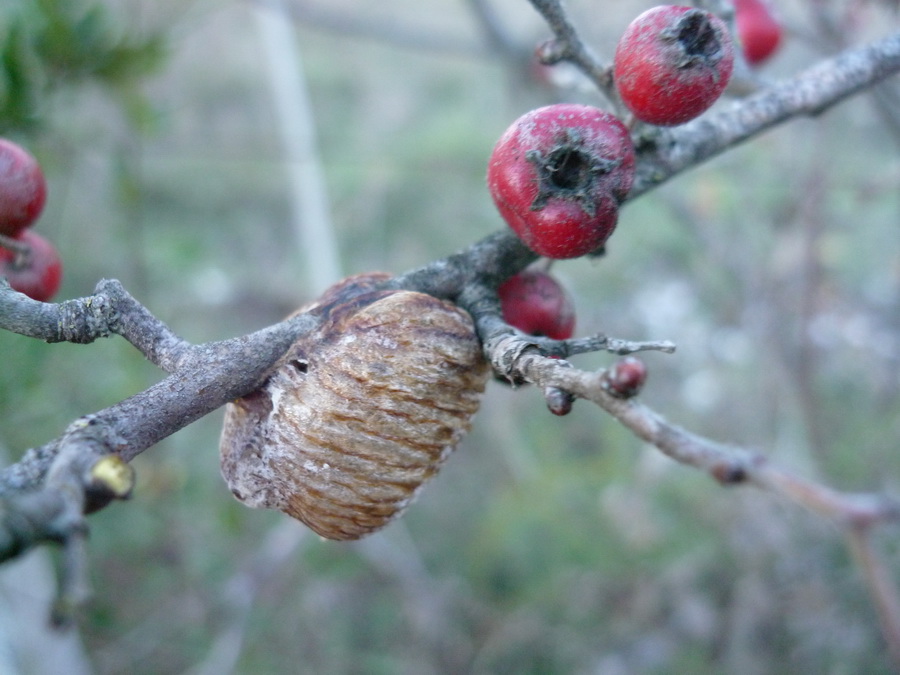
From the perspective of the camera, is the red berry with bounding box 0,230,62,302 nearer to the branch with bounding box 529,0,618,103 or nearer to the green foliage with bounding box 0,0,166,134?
the green foliage with bounding box 0,0,166,134

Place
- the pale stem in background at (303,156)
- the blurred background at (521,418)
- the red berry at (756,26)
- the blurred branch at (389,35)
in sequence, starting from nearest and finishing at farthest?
the red berry at (756,26)
the blurred background at (521,418)
the blurred branch at (389,35)
the pale stem in background at (303,156)

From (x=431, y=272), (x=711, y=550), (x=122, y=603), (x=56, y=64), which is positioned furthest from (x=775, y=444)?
(x=122, y=603)

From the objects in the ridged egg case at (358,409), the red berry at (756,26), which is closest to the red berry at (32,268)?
the ridged egg case at (358,409)

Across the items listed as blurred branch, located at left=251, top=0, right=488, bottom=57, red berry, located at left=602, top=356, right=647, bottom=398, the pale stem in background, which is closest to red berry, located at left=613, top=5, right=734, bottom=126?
red berry, located at left=602, top=356, right=647, bottom=398

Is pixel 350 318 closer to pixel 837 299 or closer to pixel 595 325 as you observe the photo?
pixel 837 299

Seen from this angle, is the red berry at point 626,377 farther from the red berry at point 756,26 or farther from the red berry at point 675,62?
the red berry at point 756,26

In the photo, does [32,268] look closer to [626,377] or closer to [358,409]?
[358,409]
